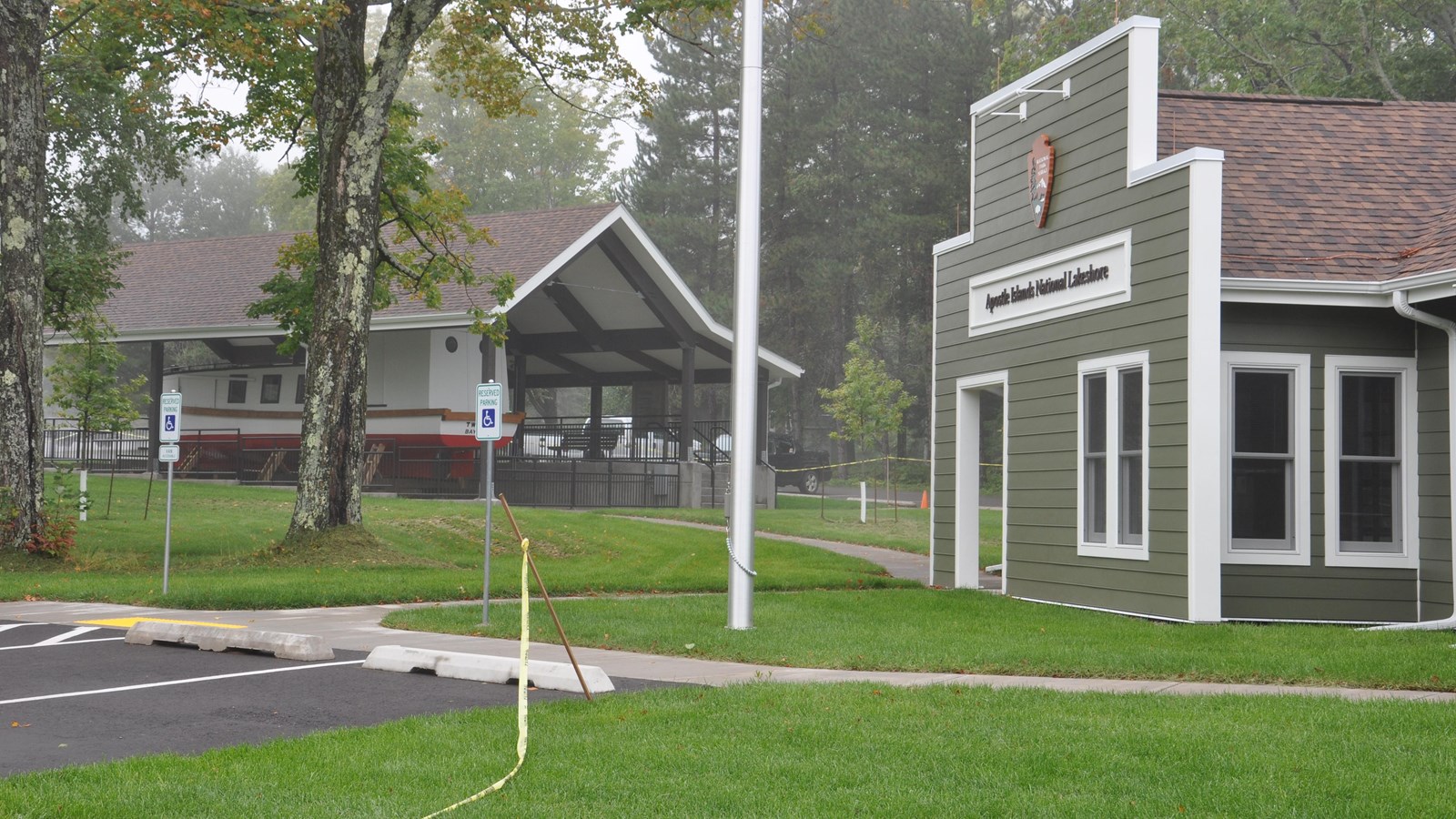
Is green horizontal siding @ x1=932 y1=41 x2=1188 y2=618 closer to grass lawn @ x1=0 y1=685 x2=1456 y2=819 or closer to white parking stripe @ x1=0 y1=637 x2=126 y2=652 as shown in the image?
grass lawn @ x1=0 y1=685 x2=1456 y2=819

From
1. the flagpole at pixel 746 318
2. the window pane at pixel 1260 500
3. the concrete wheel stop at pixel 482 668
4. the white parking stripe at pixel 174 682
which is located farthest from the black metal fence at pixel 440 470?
the concrete wheel stop at pixel 482 668

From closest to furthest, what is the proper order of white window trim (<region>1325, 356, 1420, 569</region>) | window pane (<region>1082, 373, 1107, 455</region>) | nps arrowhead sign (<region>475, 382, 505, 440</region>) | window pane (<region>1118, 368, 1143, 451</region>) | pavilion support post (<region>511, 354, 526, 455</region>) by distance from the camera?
nps arrowhead sign (<region>475, 382, 505, 440</region>)
white window trim (<region>1325, 356, 1420, 569</region>)
window pane (<region>1118, 368, 1143, 451</region>)
window pane (<region>1082, 373, 1107, 455</region>)
pavilion support post (<region>511, 354, 526, 455</region>)

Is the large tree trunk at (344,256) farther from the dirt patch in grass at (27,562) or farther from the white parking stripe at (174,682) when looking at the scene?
the white parking stripe at (174,682)

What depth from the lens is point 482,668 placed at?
9984 mm

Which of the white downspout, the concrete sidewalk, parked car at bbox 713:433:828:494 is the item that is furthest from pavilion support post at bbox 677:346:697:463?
the white downspout

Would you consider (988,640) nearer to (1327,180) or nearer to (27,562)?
(1327,180)

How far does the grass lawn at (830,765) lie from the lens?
239 inches

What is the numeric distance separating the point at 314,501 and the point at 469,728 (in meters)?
13.1

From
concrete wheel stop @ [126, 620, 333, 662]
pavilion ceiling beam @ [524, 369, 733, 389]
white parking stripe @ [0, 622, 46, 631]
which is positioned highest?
pavilion ceiling beam @ [524, 369, 733, 389]

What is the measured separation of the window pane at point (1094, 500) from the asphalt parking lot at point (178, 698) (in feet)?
24.4

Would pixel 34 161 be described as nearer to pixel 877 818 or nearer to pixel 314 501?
pixel 314 501

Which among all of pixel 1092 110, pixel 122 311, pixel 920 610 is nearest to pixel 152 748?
pixel 920 610

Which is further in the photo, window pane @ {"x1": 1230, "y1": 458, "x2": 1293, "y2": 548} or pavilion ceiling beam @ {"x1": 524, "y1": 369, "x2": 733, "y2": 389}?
pavilion ceiling beam @ {"x1": 524, "y1": 369, "x2": 733, "y2": 389}

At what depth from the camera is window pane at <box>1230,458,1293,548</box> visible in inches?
574
